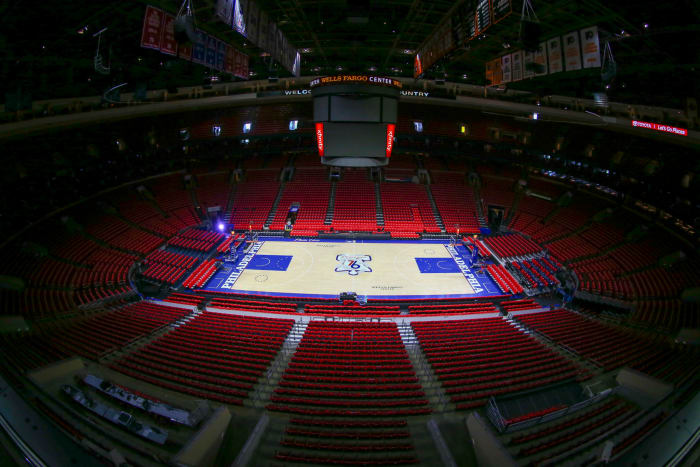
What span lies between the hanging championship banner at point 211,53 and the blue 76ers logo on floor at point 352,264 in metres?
13.6

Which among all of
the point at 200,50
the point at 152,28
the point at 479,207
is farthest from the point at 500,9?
the point at 479,207

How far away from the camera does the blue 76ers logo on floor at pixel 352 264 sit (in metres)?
21.5

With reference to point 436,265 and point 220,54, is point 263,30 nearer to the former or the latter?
point 220,54

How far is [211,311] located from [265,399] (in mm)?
8416

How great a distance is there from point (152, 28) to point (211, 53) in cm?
322

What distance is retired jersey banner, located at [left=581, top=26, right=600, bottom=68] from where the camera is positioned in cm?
1328

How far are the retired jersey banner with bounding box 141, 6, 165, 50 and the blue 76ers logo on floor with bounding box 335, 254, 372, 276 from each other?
1507 centimetres

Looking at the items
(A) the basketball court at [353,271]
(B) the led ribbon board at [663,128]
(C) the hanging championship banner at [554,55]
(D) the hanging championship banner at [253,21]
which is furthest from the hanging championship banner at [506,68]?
(D) the hanging championship banner at [253,21]

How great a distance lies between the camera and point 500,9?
37.2 feet

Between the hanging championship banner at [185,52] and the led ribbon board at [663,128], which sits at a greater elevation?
the hanging championship banner at [185,52]

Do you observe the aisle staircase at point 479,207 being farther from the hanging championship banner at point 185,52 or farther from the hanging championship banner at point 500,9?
the hanging championship banner at point 185,52

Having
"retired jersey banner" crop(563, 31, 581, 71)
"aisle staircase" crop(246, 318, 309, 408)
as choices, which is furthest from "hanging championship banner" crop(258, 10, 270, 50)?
"retired jersey banner" crop(563, 31, 581, 71)

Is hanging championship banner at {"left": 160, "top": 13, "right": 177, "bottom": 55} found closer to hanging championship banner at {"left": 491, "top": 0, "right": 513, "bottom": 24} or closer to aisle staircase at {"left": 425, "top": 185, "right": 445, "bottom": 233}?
hanging championship banner at {"left": 491, "top": 0, "right": 513, "bottom": 24}

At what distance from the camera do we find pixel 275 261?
902 inches
